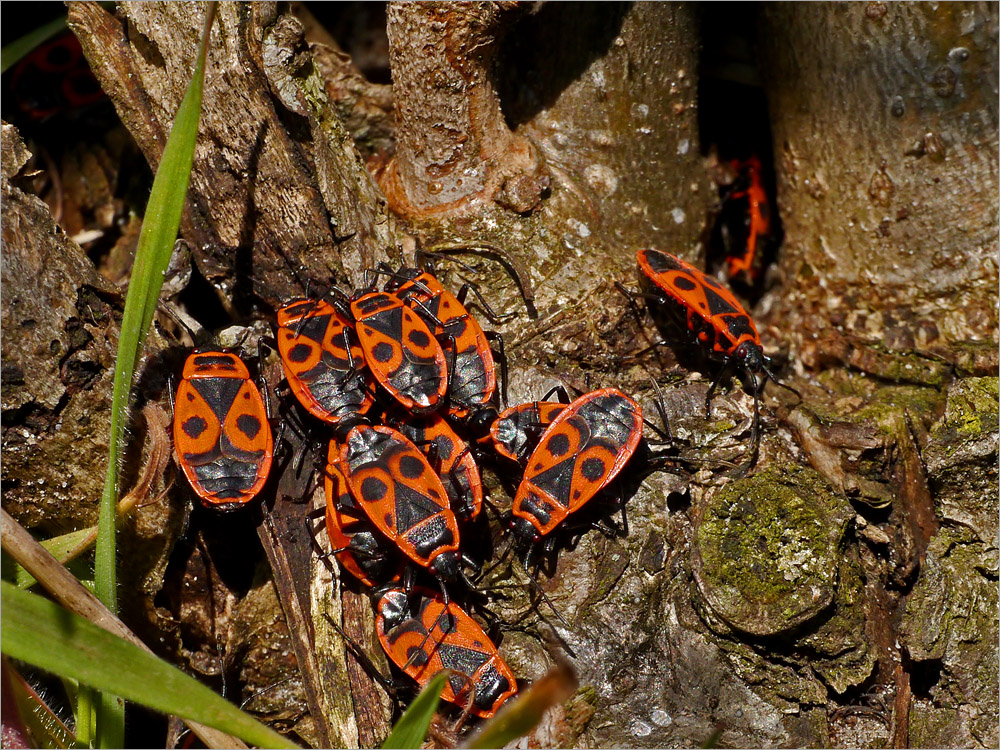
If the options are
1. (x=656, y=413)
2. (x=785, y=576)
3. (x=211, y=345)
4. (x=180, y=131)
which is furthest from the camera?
(x=211, y=345)

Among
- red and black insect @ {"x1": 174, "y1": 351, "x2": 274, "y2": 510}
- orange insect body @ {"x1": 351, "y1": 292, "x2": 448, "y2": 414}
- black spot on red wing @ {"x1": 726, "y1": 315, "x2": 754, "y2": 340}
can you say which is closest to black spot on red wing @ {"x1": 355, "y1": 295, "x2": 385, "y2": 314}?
orange insect body @ {"x1": 351, "y1": 292, "x2": 448, "y2": 414}

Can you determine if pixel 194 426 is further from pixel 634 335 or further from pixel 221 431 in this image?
pixel 634 335

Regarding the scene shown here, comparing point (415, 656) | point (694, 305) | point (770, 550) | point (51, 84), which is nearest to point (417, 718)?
point (415, 656)

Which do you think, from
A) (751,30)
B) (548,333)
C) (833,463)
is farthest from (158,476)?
(751,30)

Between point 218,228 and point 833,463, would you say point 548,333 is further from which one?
point 218,228

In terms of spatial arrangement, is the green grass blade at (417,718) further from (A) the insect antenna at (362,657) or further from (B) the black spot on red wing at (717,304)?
(B) the black spot on red wing at (717,304)

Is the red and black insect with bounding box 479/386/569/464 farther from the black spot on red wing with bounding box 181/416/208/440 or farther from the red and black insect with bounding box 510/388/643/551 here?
the black spot on red wing with bounding box 181/416/208/440

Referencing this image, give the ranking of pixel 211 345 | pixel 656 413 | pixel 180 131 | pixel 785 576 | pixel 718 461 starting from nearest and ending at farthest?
1. pixel 180 131
2. pixel 785 576
3. pixel 718 461
4. pixel 656 413
5. pixel 211 345

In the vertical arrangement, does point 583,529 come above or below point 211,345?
below
